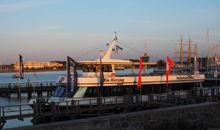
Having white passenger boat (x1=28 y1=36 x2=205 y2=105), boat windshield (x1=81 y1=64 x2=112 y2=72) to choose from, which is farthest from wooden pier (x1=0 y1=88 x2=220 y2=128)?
boat windshield (x1=81 y1=64 x2=112 y2=72)

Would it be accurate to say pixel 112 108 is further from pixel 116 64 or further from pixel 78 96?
pixel 116 64

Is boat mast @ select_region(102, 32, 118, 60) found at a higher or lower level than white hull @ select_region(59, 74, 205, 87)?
higher

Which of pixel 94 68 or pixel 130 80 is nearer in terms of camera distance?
pixel 94 68

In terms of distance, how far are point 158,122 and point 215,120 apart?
4.00 m

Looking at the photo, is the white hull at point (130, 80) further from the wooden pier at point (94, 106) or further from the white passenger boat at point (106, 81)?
the wooden pier at point (94, 106)

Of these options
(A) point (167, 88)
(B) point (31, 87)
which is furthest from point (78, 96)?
(B) point (31, 87)

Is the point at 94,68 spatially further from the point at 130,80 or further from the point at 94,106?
the point at 94,106

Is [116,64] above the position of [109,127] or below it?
above

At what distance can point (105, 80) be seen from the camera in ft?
103

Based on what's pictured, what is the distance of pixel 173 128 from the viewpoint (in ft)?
62.3

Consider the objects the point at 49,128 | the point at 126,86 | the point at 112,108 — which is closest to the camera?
the point at 49,128

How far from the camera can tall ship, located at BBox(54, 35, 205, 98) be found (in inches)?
1191

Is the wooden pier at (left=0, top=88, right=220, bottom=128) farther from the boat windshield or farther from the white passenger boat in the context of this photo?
the boat windshield

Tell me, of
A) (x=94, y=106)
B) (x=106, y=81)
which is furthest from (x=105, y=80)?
(x=94, y=106)
